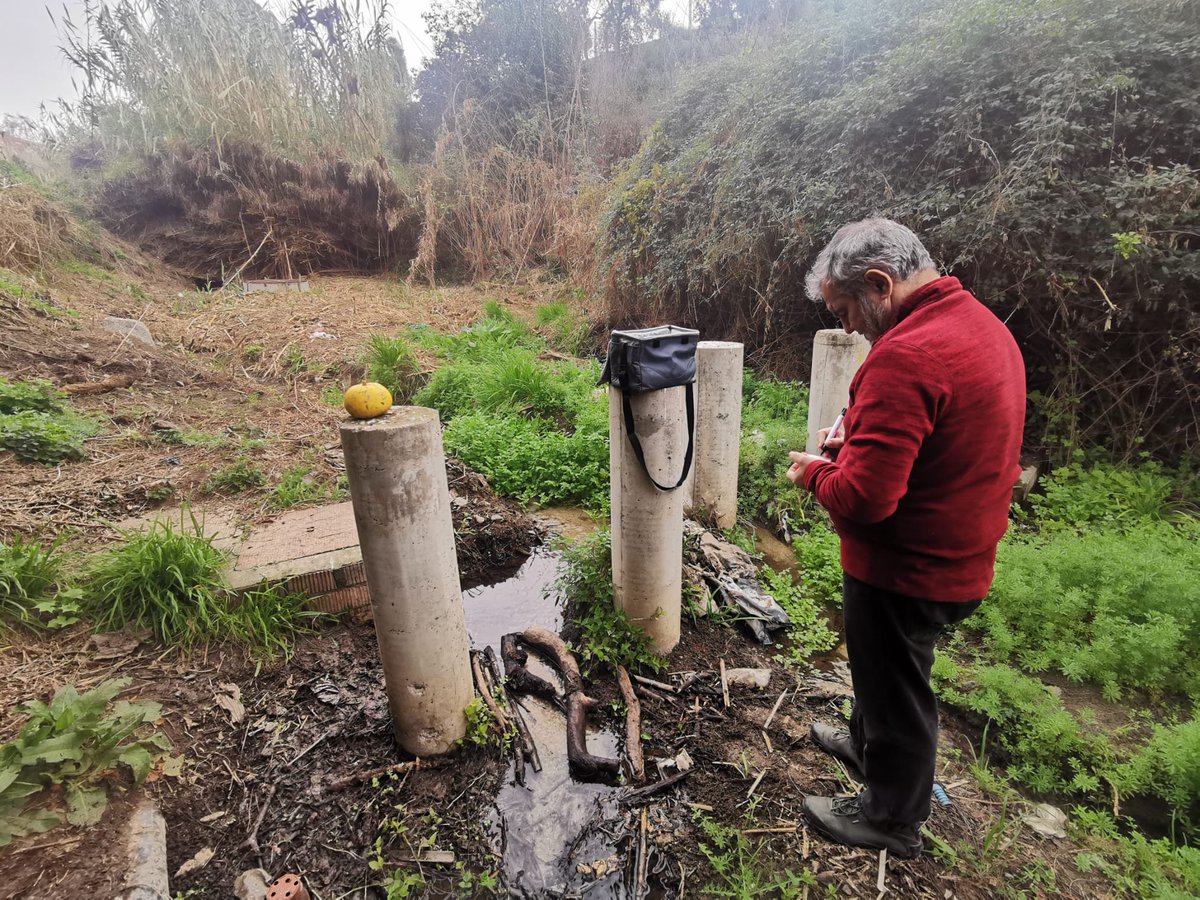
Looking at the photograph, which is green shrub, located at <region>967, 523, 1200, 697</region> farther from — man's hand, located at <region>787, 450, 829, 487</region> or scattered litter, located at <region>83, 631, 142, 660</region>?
scattered litter, located at <region>83, 631, 142, 660</region>

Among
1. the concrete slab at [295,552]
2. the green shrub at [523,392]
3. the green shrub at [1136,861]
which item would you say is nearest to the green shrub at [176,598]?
the concrete slab at [295,552]

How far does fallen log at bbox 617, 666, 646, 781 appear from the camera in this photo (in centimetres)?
236

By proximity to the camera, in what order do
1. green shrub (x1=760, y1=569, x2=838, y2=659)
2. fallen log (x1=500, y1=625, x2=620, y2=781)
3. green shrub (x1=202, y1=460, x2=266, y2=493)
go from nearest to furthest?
fallen log (x1=500, y1=625, x2=620, y2=781), green shrub (x1=760, y1=569, x2=838, y2=659), green shrub (x1=202, y1=460, x2=266, y2=493)

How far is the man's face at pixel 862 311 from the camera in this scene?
1.66 m

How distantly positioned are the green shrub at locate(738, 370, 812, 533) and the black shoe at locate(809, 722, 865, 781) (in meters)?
1.88

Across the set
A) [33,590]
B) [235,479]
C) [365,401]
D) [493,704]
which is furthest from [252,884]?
[235,479]

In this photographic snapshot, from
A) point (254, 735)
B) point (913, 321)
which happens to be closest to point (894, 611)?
point (913, 321)

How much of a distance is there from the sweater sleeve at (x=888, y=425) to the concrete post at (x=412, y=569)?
1.43 m

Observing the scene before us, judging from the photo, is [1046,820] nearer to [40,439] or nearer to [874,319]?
[874,319]

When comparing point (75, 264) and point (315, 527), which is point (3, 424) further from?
point (75, 264)

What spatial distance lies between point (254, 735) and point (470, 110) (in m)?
14.2

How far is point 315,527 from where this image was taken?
11.5ft

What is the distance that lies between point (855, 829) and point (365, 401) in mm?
2368

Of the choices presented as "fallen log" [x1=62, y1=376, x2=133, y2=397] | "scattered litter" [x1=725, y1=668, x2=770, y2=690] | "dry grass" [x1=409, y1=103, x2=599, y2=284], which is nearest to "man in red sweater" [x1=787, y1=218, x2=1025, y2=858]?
"scattered litter" [x1=725, y1=668, x2=770, y2=690]
